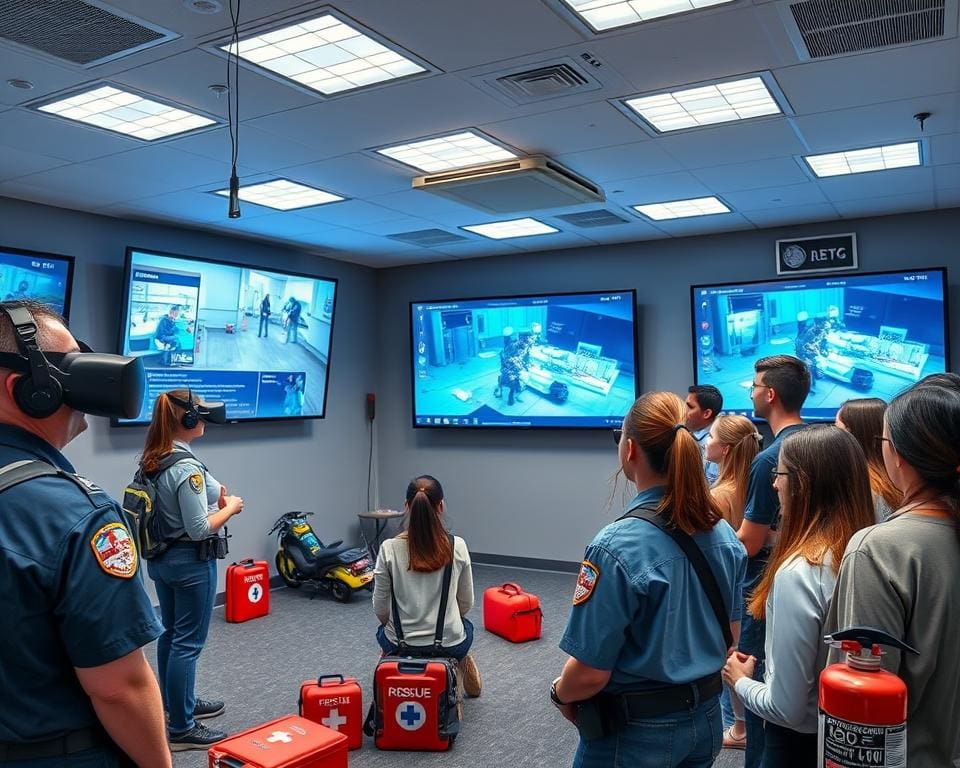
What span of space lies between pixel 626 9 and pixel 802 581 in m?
1.87

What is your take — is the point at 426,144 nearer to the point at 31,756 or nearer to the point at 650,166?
the point at 650,166

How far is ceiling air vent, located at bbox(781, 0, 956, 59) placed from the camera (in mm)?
2512

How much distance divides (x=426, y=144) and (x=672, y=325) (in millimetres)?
3128

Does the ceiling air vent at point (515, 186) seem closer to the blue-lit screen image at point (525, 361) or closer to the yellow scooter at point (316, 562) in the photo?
the blue-lit screen image at point (525, 361)

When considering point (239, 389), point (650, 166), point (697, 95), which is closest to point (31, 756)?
point (697, 95)

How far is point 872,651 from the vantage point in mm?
1250

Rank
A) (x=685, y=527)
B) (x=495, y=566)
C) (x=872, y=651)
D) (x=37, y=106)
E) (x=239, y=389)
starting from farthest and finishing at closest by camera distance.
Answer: (x=495, y=566)
(x=239, y=389)
(x=37, y=106)
(x=685, y=527)
(x=872, y=651)

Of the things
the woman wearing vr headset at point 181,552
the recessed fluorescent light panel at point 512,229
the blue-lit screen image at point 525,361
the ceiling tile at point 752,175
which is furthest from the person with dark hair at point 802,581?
the blue-lit screen image at point 525,361

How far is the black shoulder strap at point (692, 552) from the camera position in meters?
1.71

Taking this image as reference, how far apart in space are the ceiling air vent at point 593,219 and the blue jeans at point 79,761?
4630 millimetres

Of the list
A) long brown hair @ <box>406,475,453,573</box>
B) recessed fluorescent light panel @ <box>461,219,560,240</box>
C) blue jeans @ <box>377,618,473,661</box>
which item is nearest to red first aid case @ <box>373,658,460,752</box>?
blue jeans @ <box>377,618,473,661</box>

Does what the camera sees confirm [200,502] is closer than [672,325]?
Yes

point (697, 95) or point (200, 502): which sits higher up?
point (697, 95)

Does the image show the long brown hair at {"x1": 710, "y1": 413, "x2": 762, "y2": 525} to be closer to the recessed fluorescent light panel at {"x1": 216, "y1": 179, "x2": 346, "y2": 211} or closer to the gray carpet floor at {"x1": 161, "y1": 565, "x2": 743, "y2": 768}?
the gray carpet floor at {"x1": 161, "y1": 565, "x2": 743, "y2": 768}
